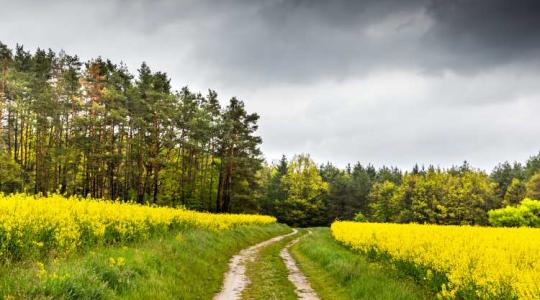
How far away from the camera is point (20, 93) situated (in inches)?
2037

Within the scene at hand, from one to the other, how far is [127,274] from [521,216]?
5938cm

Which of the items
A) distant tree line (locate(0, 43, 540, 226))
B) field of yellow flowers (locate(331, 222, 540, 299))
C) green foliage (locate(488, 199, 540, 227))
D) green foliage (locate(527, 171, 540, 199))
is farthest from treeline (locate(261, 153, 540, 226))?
field of yellow flowers (locate(331, 222, 540, 299))

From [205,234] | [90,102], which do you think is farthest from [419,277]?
[90,102]

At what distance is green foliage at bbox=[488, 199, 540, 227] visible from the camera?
2237 inches

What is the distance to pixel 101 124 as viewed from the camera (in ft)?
164

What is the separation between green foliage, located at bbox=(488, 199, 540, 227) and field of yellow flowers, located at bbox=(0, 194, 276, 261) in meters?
52.4

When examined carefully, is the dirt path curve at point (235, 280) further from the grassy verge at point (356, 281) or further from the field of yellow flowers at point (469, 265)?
the field of yellow flowers at point (469, 265)

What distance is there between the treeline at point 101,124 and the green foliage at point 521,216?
34.5 metres

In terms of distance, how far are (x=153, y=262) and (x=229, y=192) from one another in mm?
50399

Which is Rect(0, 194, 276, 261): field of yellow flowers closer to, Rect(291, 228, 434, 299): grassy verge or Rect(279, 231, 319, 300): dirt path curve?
Rect(279, 231, 319, 300): dirt path curve

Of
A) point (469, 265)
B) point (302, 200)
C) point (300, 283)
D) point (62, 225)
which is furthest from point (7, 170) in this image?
point (302, 200)

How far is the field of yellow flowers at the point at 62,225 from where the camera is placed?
10234 millimetres

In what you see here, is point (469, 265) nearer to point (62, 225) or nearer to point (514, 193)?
point (62, 225)

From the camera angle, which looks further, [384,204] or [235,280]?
[384,204]
